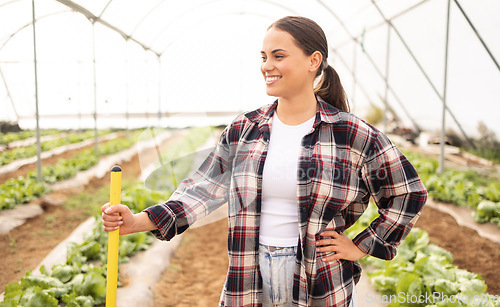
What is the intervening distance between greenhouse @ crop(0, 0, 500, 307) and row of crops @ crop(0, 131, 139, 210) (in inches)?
1.1

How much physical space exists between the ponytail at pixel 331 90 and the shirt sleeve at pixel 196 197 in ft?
1.42

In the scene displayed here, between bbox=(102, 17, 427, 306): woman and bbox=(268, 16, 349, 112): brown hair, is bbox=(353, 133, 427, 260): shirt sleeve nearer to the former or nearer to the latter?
bbox=(102, 17, 427, 306): woman

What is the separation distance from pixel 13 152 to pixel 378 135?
24.7 ft

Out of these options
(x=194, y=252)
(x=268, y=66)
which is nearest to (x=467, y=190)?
(x=194, y=252)

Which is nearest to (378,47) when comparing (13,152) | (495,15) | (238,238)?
(495,15)

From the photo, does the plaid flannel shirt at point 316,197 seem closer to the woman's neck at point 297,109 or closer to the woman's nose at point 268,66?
the woman's neck at point 297,109

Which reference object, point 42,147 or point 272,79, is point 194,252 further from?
point 42,147

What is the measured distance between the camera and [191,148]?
231 cm

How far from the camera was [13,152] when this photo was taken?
7266 millimetres

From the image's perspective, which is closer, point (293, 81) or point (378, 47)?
point (293, 81)

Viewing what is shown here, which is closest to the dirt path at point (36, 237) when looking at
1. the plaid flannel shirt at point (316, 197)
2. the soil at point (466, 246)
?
the plaid flannel shirt at point (316, 197)

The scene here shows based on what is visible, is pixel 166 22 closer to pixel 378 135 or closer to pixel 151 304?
pixel 151 304

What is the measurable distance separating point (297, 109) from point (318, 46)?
0.24 metres

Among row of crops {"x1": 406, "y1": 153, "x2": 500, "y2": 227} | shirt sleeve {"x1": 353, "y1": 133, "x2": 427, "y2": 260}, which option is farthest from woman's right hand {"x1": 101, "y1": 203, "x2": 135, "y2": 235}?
row of crops {"x1": 406, "y1": 153, "x2": 500, "y2": 227}
